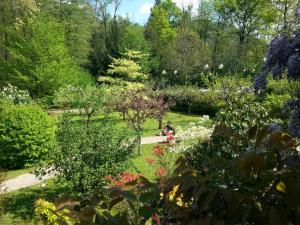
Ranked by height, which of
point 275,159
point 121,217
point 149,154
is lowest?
point 149,154

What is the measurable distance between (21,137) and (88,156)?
19.5 ft

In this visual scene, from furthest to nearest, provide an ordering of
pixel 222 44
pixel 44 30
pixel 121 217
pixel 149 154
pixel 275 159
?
pixel 222 44, pixel 44 30, pixel 149 154, pixel 275 159, pixel 121 217

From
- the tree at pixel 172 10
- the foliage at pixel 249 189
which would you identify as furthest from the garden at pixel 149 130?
the tree at pixel 172 10

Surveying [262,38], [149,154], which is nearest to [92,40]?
[262,38]

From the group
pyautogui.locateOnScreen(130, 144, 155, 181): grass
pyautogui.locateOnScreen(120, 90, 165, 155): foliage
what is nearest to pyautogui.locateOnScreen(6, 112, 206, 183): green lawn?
pyautogui.locateOnScreen(120, 90, 165, 155): foliage

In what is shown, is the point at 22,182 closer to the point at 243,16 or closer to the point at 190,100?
the point at 190,100

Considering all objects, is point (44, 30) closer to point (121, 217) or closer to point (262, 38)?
point (121, 217)

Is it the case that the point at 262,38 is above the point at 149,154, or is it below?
above

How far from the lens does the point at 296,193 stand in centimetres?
141

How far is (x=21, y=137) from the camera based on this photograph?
14086 mm

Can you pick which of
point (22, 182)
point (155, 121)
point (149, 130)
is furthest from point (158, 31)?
point (22, 182)

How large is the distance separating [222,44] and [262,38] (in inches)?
207

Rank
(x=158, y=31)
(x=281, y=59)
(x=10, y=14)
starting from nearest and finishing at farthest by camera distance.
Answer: (x=281, y=59) < (x=10, y=14) < (x=158, y=31)

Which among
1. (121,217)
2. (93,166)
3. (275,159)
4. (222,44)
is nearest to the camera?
(121,217)
